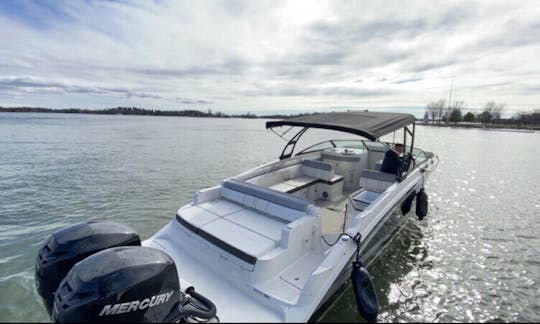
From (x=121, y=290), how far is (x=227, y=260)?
86 centimetres

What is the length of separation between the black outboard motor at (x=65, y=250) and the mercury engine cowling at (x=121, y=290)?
0.94 ft

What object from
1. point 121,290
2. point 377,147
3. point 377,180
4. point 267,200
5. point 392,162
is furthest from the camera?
point 377,147

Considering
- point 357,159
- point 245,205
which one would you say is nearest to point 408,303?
point 245,205

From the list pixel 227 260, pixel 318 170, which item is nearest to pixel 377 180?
pixel 318 170

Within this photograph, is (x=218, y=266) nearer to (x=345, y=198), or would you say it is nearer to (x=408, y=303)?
(x=408, y=303)

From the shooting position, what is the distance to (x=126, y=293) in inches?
69.6

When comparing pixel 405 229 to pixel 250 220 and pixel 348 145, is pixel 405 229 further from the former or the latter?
pixel 250 220

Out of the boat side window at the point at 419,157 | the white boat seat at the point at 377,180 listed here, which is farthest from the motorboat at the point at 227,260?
the boat side window at the point at 419,157

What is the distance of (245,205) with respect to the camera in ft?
10.7

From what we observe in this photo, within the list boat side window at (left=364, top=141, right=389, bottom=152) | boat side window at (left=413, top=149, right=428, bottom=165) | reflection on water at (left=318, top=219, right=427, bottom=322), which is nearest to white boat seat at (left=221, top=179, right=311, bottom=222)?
reflection on water at (left=318, top=219, right=427, bottom=322)

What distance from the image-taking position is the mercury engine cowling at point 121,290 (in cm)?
167

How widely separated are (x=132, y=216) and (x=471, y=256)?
240 inches

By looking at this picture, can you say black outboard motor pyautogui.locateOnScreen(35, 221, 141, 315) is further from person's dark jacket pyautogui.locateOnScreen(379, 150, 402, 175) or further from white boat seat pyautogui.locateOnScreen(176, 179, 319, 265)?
person's dark jacket pyautogui.locateOnScreen(379, 150, 402, 175)

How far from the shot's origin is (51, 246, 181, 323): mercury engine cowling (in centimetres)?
167
